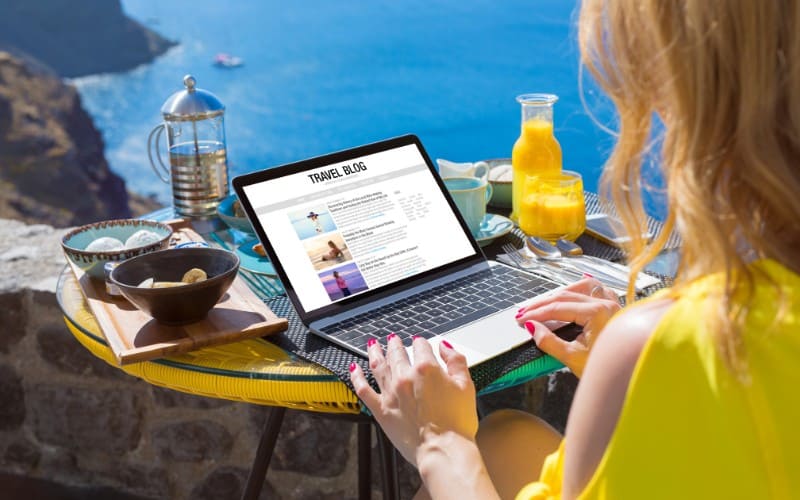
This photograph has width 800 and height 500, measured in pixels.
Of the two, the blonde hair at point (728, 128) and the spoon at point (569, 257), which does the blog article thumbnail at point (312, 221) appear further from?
the blonde hair at point (728, 128)

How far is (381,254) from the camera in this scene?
115cm

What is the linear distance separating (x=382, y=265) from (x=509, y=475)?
0.31m

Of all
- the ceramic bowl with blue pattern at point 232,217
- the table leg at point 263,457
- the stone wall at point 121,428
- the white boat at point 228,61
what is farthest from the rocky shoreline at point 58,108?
the table leg at point 263,457

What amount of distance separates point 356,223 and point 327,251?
6 cm

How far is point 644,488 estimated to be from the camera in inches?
22.8

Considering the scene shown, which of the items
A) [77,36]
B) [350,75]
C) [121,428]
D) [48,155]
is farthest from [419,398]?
[77,36]

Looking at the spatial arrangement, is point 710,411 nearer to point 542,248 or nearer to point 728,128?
point 728,128

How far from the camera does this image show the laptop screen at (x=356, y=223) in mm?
1103

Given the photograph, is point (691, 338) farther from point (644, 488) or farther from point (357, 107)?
point (357, 107)

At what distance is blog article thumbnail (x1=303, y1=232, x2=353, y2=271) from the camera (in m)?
1.11

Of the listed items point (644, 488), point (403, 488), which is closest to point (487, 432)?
point (644, 488)

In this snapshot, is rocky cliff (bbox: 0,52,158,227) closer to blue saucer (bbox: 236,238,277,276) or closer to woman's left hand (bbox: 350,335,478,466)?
blue saucer (bbox: 236,238,277,276)

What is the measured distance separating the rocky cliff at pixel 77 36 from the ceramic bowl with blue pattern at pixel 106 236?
531 inches

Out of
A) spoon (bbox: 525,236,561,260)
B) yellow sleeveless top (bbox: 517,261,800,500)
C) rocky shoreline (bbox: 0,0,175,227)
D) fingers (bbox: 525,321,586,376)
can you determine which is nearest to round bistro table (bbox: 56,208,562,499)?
fingers (bbox: 525,321,586,376)
